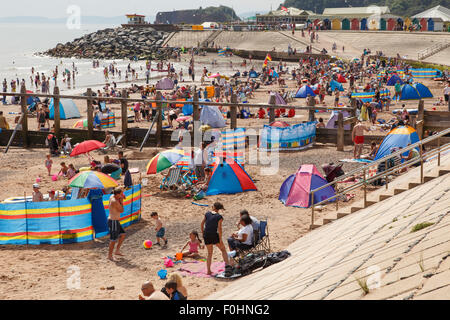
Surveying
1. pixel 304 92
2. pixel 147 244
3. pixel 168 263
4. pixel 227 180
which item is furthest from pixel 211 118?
pixel 168 263

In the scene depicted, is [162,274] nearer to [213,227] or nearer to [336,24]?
[213,227]

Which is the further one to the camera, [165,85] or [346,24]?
[346,24]

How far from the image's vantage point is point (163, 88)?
1679 inches

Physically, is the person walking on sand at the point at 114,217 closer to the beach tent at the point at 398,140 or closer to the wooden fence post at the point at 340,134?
the beach tent at the point at 398,140

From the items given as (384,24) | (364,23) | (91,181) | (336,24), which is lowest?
(91,181)

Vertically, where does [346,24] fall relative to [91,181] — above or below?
above

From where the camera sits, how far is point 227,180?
14.8 metres

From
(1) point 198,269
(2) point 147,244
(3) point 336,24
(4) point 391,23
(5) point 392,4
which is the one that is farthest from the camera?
(5) point 392,4

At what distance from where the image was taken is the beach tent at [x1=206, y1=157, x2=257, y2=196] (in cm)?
1475

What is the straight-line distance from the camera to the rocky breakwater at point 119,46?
278 ft

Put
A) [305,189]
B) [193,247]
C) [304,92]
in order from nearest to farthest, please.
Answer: [193,247] → [305,189] → [304,92]

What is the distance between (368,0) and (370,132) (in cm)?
16722

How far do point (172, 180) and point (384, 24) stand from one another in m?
72.8
